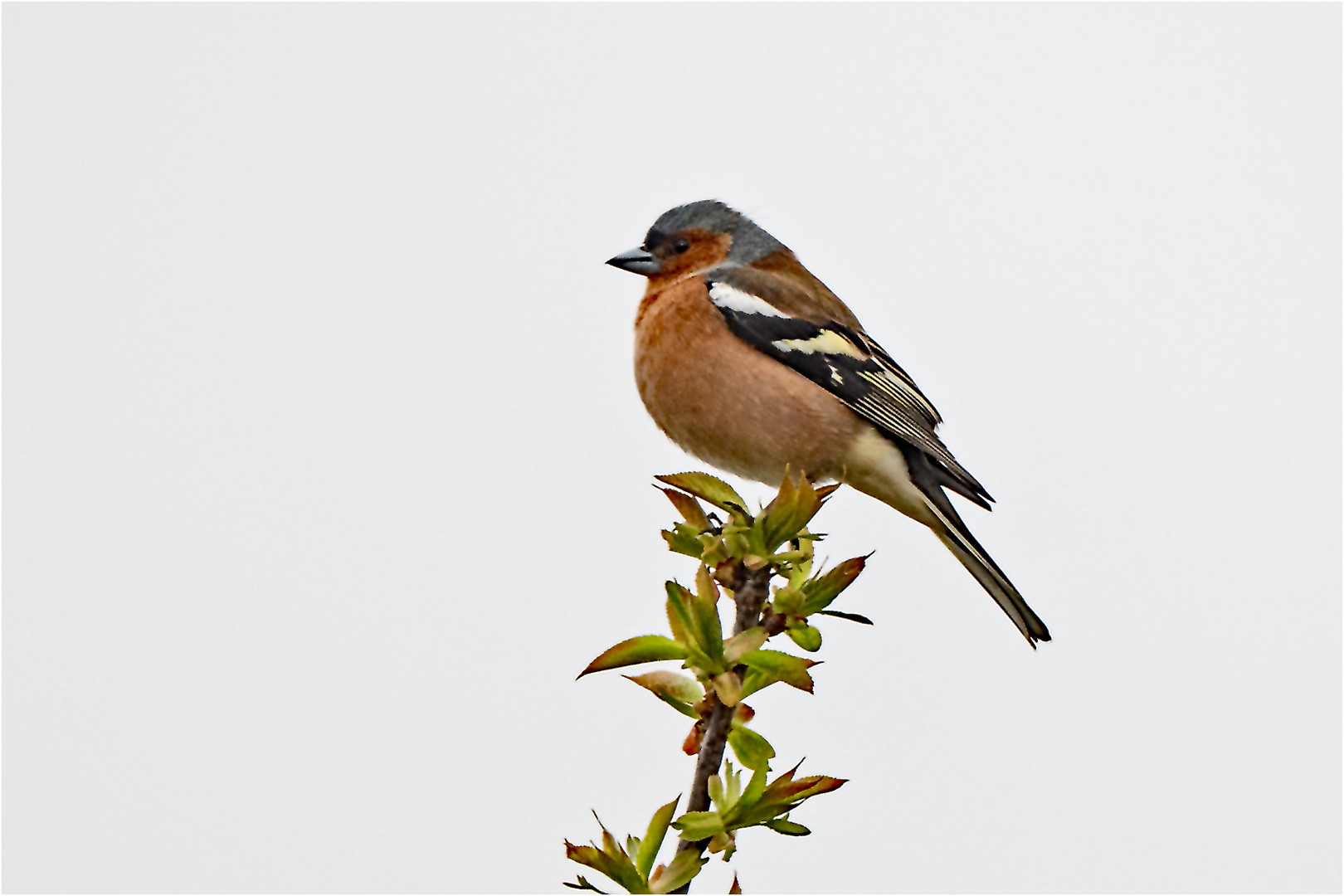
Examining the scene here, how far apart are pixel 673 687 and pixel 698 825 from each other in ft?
0.86

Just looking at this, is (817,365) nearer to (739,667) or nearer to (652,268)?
(652,268)

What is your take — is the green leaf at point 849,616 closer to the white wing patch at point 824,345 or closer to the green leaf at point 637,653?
the green leaf at point 637,653

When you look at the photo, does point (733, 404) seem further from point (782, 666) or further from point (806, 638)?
point (782, 666)

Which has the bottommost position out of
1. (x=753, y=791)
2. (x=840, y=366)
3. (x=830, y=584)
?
(x=753, y=791)

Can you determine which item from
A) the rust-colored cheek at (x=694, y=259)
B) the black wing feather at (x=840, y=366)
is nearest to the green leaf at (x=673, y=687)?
the black wing feather at (x=840, y=366)

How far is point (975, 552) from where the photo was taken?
3785 millimetres

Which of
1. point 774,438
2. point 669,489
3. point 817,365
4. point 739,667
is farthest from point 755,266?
point 739,667

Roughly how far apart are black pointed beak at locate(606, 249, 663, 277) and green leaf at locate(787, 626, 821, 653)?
7.42 feet

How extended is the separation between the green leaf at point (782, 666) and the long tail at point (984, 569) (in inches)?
56.2

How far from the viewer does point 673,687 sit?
228cm

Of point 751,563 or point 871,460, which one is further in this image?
point 871,460

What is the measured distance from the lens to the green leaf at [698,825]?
2.13 meters

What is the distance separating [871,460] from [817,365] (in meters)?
0.35

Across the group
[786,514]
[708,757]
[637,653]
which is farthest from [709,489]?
[708,757]
